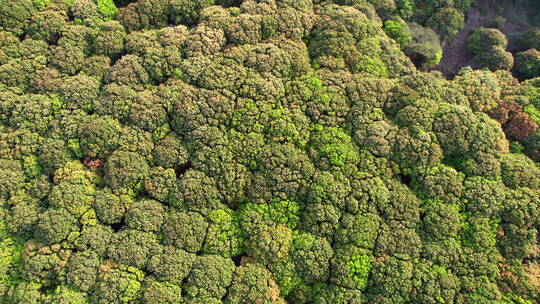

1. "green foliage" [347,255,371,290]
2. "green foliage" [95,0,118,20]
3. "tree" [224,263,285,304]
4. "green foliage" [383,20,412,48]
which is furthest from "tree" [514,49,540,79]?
"green foliage" [95,0,118,20]

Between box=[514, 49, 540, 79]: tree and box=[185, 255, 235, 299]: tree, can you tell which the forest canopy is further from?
box=[514, 49, 540, 79]: tree

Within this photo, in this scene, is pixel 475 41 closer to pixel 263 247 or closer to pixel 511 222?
pixel 511 222

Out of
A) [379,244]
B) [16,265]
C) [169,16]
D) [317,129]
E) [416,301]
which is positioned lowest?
[16,265]

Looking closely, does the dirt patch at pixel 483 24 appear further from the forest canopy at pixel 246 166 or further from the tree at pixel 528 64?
the forest canopy at pixel 246 166

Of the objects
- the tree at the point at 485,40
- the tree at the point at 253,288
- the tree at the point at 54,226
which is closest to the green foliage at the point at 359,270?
the tree at the point at 253,288

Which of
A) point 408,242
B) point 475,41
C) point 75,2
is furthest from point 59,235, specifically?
point 475,41

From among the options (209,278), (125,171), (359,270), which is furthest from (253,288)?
(125,171)
